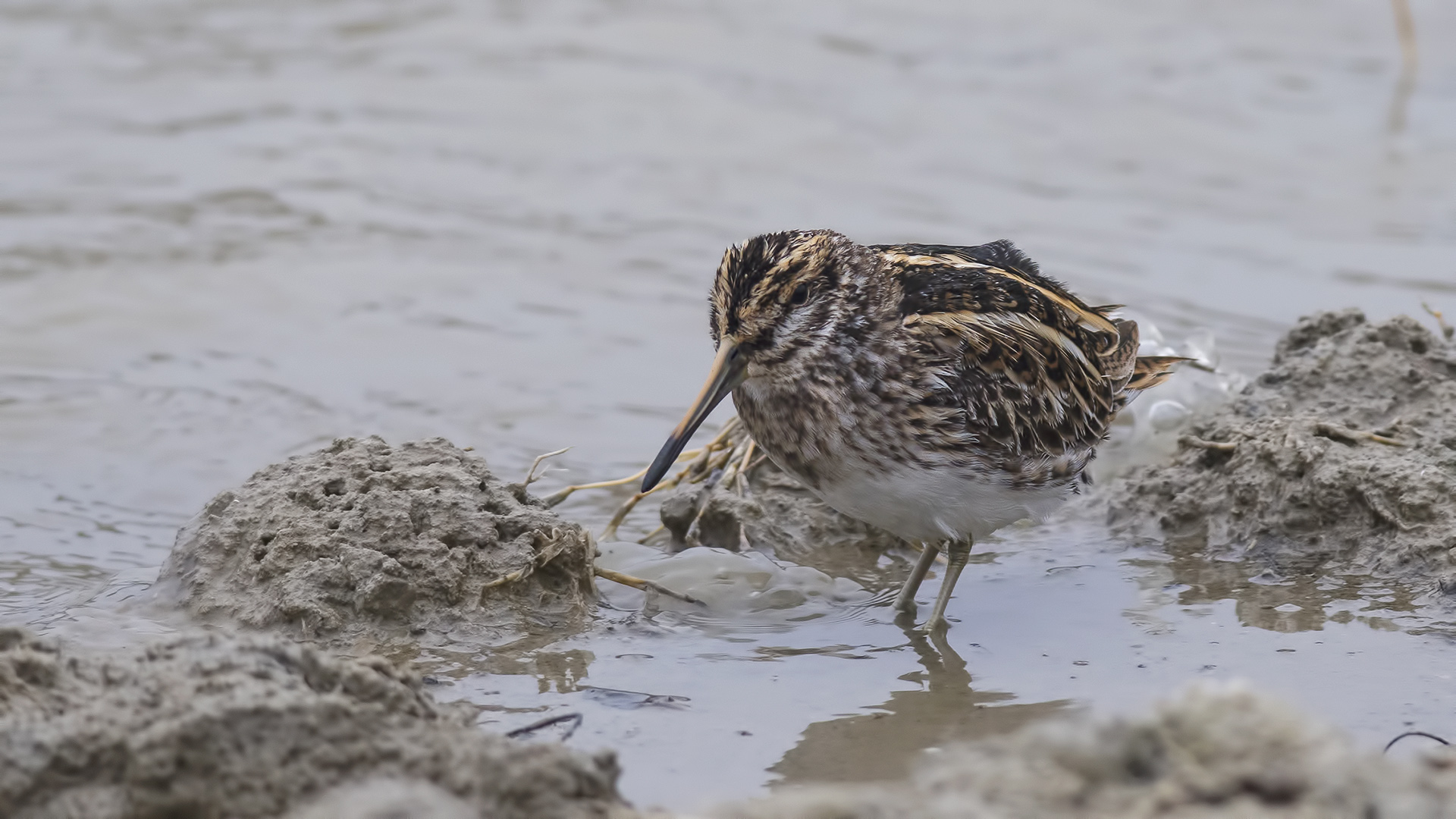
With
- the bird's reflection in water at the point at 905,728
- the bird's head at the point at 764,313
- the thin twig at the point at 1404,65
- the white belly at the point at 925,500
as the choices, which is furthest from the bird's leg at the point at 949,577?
the thin twig at the point at 1404,65

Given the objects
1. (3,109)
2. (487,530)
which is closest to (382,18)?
(3,109)

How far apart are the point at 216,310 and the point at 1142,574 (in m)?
5.92

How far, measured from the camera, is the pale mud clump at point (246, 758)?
3551 millimetres

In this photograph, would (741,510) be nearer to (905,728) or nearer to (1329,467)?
(905,728)

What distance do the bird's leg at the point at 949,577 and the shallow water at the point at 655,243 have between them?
0.26 feet

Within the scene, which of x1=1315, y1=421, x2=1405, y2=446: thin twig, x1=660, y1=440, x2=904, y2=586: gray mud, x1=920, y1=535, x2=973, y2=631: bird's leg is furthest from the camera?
x1=660, y1=440, x2=904, y2=586: gray mud

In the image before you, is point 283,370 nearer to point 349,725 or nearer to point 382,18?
point 349,725

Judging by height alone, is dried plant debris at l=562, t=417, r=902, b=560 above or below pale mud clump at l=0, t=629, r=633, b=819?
below

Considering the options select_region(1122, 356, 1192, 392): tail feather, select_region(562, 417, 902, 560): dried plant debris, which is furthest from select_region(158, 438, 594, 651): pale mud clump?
select_region(1122, 356, 1192, 392): tail feather

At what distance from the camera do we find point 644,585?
600cm

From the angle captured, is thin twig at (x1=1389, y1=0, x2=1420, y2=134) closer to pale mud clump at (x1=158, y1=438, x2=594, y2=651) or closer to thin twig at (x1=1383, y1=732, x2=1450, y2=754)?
thin twig at (x1=1383, y1=732, x2=1450, y2=754)

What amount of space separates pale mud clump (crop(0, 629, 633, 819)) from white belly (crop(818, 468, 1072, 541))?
84.3 inches

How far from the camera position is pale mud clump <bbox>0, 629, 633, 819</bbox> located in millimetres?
3551

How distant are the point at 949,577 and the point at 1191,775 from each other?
2727 mm
